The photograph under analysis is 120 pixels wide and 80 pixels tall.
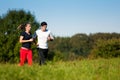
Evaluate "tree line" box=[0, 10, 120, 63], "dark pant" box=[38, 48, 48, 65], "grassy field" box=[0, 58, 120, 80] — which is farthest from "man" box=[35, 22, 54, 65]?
"tree line" box=[0, 10, 120, 63]

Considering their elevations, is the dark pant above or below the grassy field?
above

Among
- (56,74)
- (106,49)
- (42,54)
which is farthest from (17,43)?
(56,74)

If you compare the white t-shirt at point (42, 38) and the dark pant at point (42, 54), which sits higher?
the white t-shirt at point (42, 38)

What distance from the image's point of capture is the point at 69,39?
91.2 metres

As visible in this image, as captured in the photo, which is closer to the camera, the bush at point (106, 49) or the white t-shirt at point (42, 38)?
the white t-shirt at point (42, 38)

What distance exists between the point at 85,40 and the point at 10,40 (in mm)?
53396

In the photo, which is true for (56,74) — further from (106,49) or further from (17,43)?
(17,43)

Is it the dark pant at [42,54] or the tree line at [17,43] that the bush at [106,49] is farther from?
the dark pant at [42,54]

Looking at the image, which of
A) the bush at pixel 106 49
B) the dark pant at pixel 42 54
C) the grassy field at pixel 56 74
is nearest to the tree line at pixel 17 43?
the bush at pixel 106 49

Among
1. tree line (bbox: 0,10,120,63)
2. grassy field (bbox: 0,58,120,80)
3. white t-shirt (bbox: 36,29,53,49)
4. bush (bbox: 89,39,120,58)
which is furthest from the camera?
tree line (bbox: 0,10,120,63)

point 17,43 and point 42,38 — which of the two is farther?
point 17,43

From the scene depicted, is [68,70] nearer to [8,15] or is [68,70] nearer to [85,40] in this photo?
[8,15]

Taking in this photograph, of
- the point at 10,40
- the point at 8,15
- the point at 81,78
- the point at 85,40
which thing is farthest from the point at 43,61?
the point at 85,40

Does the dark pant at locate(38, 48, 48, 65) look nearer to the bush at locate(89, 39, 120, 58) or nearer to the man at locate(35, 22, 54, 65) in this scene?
the man at locate(35, 22, 54, 65)
